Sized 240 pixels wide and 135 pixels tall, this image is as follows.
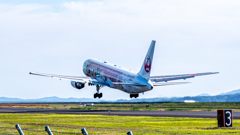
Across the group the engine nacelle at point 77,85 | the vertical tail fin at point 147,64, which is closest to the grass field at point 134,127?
the vertical tail fin at point 147,64

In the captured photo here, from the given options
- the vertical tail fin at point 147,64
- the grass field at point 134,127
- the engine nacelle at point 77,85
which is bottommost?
the grass field at point 134,127

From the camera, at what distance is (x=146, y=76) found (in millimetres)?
82812

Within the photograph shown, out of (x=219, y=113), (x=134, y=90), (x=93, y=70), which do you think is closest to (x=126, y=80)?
(x=134, y=90)

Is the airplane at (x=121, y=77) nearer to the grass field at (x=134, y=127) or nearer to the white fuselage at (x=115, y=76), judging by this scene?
the white fuselage at (x=115, y=76)

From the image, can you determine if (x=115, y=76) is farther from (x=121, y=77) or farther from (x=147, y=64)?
(x=147, y=64)

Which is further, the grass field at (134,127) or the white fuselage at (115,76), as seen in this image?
the white fuselage at (115,76)

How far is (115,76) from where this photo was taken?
90.2m

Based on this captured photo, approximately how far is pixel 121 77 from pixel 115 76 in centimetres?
261

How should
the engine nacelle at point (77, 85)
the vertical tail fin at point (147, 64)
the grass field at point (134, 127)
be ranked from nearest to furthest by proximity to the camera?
the grass field at point (134, 127) → the vertical tail fin at point (147, 64) → the engine nacelle at point (77, 85)

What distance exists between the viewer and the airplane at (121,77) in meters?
83.0

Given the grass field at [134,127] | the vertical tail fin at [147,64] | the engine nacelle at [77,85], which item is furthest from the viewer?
the engine nacelle at [77,85]

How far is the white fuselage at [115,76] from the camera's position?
3258 inches

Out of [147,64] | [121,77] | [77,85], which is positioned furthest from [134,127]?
[77,85]

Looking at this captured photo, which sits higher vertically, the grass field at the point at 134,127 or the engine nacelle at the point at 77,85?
the engine nacelle at the point at 77,85
